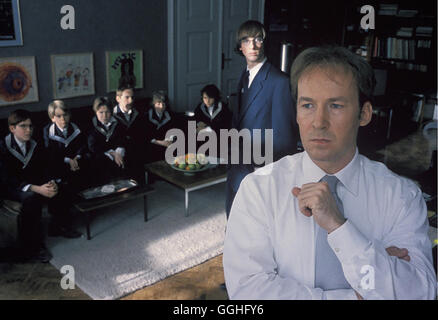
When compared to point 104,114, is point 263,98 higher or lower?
higher

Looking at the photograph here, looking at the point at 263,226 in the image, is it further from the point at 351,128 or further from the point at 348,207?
the point at 351,128

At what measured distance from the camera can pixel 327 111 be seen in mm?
1091

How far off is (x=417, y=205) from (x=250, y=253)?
466 mm

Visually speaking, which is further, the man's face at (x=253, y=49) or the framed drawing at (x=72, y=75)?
the framed drawing at (x=72, y=75)

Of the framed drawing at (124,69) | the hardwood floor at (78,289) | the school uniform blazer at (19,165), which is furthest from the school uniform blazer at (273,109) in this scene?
the framed drawing at (124,69)

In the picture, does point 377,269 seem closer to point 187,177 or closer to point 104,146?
point 187,177

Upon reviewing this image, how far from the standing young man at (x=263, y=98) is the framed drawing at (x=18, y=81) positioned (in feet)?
9.78

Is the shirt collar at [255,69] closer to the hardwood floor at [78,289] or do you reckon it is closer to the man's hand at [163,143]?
the hardwood floor at [78,289]

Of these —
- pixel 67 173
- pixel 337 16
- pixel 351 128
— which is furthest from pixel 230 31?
pixel 351 128

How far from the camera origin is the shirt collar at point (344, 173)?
Answer: 1.16 meters

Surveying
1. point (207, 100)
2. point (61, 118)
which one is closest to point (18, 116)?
point (61, 118)

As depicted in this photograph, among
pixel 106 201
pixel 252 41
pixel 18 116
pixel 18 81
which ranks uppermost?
pixel 252 41

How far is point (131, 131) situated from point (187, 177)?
3.86 feet

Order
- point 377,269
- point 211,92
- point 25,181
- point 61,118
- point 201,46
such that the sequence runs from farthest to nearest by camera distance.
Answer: point 201,46
point 211,92
point 61,118
point 25,181
point 377,269
